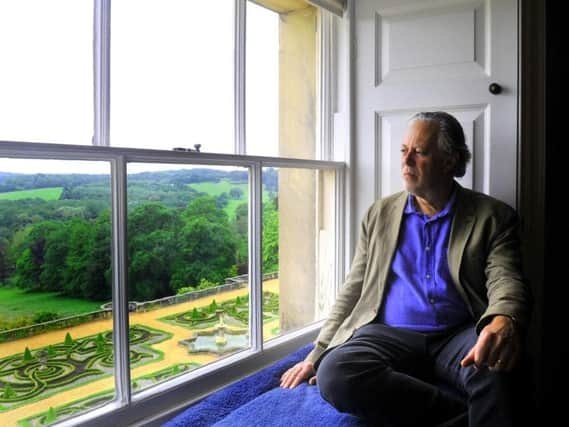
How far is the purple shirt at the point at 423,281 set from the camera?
1495 mm

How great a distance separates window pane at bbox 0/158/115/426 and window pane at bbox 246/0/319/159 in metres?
0.71

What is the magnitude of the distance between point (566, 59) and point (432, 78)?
65 cm

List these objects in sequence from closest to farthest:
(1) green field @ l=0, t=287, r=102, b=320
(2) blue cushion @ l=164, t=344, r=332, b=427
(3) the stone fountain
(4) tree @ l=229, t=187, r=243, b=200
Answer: (1) green field @ l=0, t=287, r=102, b=320 → (2) blue cushion @ l=164, t=344, r=332, b=427 → (3) the stone fountain → (4) tree @ l=229, t=187, r=243, b=200

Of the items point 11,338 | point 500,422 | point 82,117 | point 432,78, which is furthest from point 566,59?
point 11,338

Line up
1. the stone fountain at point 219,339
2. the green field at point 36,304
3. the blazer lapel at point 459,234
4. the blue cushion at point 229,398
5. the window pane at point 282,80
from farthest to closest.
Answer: the window pane at point 282,80 → the stone fountain at point 219,339 → the blazer lapel at point 459,234 → the blue cushion at point 229,398 → the green field at point 36,304

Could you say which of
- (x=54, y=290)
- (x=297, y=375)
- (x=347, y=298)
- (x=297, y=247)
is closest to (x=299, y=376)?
(x=297, y=375)

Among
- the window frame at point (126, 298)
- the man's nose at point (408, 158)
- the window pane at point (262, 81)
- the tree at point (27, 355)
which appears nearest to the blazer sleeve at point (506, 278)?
the man's nose at point (408, 158)

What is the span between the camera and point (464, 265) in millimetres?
1480

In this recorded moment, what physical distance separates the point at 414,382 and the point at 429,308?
0.95ft

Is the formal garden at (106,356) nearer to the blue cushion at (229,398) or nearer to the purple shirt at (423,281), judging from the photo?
the blue cushion at (229,398)

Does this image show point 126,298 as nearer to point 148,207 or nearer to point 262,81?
point 148,207

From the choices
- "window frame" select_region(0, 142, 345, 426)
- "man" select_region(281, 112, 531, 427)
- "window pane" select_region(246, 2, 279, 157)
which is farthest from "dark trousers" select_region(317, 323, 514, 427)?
"window pane" select_region(246, 2, 279, 157)

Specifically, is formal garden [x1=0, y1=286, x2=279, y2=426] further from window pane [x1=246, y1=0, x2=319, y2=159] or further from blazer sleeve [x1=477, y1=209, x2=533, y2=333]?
blazer sleeve [x1=477, y1=209, x2=533, y2=333]

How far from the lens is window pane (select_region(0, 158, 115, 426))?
1.10m
